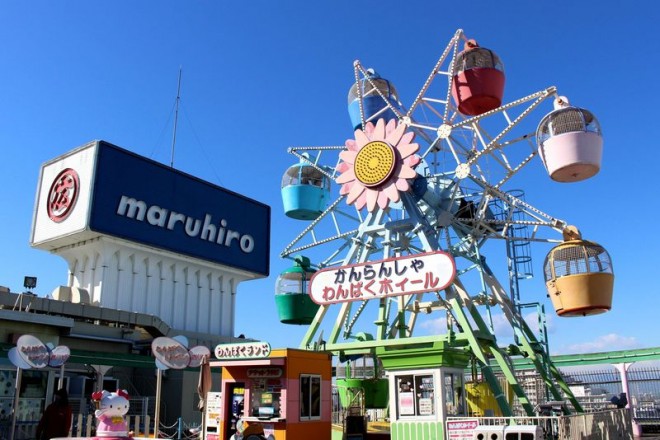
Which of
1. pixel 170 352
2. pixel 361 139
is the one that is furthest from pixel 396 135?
pixel 170 352

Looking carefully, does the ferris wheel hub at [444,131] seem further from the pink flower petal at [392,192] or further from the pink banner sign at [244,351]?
the pink banner sign at [244,351]

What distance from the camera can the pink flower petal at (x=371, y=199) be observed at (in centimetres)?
1914

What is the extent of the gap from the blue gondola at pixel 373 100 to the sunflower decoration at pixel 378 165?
228cm

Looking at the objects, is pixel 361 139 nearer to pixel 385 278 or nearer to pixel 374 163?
pixel 374 163

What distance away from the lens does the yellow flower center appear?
18859mm

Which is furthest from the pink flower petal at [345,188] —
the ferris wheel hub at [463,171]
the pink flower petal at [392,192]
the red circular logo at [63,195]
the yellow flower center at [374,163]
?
the red circular logo at [63,195]

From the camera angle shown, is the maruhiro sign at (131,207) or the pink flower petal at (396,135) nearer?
the pink flower petal at (396,135)

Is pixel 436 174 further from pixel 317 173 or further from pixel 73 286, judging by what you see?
pixel 73 286

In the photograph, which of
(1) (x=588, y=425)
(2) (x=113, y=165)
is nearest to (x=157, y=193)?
(2) (x=113, y=165)

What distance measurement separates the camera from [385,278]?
55.3 ft

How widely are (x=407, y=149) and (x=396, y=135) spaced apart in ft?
2.16

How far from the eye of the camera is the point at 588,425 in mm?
13414

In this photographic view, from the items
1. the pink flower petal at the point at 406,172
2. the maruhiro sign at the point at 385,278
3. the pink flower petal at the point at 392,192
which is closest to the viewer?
the maruhiro sign at the point at 385,278

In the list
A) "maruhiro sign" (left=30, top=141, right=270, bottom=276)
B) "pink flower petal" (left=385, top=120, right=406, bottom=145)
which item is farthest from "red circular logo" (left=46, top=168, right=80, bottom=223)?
"pink flower petal" (left=385, top=120, right=406, bottom=145)
